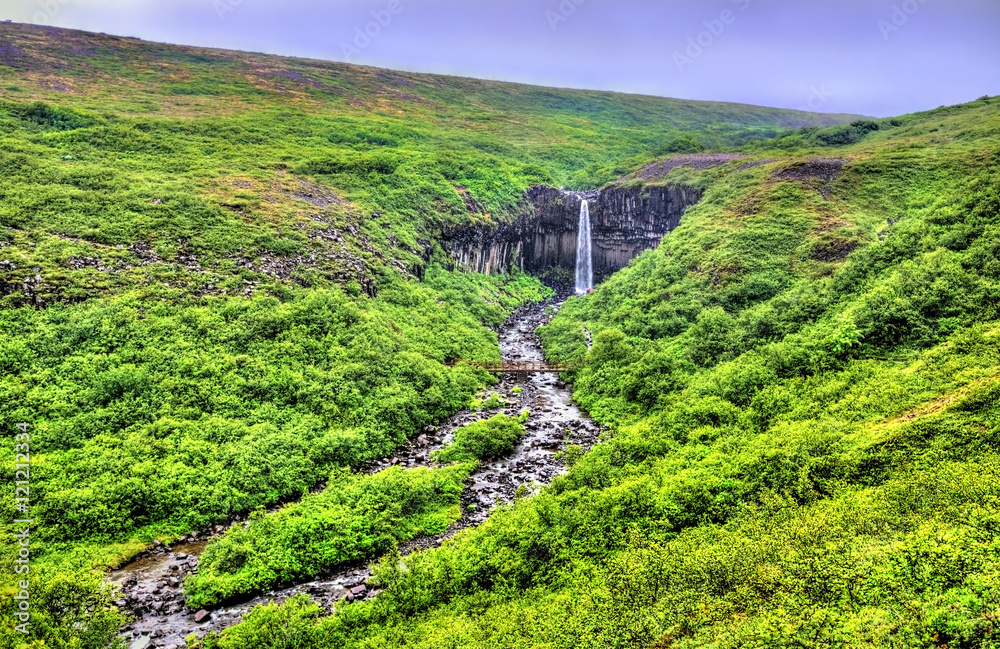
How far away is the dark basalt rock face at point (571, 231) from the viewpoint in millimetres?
61125

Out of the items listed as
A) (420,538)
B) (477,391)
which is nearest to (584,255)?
(477,391)

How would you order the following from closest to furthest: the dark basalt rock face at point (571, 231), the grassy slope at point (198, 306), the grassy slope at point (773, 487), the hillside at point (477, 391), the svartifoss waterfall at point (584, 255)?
1. the grassy slope at point (773, 487)
2. the hillside at point (477, 391)
3. the grassy slope at point (198, 306)
4. the dark basalt rock face at point (571, 231)
5. the svartifoss waterfall at point (584, 255)

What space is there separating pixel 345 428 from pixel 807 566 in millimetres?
21084

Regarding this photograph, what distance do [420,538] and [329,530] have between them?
3.43 m

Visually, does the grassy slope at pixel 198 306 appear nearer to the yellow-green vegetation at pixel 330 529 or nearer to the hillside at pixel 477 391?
the hillside at pixel 477 391

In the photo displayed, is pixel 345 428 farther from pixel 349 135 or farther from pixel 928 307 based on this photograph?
pixel 349 135

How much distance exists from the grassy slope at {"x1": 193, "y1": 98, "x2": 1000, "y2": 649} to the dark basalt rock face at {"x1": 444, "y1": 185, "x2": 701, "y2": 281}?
77.3 ft

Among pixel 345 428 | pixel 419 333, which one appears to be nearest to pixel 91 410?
pixel 345 428

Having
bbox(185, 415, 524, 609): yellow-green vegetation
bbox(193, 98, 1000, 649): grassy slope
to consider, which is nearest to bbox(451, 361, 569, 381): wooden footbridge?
bbox(193, 98, 1000, 649): grassy slope

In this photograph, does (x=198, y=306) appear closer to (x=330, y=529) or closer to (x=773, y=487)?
(x=330, y=529)

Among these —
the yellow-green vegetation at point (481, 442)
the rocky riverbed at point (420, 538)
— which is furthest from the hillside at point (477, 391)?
the rocky riverbed at point (420, 538)

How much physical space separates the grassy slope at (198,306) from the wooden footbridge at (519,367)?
182cm

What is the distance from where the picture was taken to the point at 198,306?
3212 centimetres

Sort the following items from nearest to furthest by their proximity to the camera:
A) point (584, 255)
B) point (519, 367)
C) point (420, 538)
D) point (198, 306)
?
point (420, 538), point (198, 306), point (519, 367), point (584, 255)
